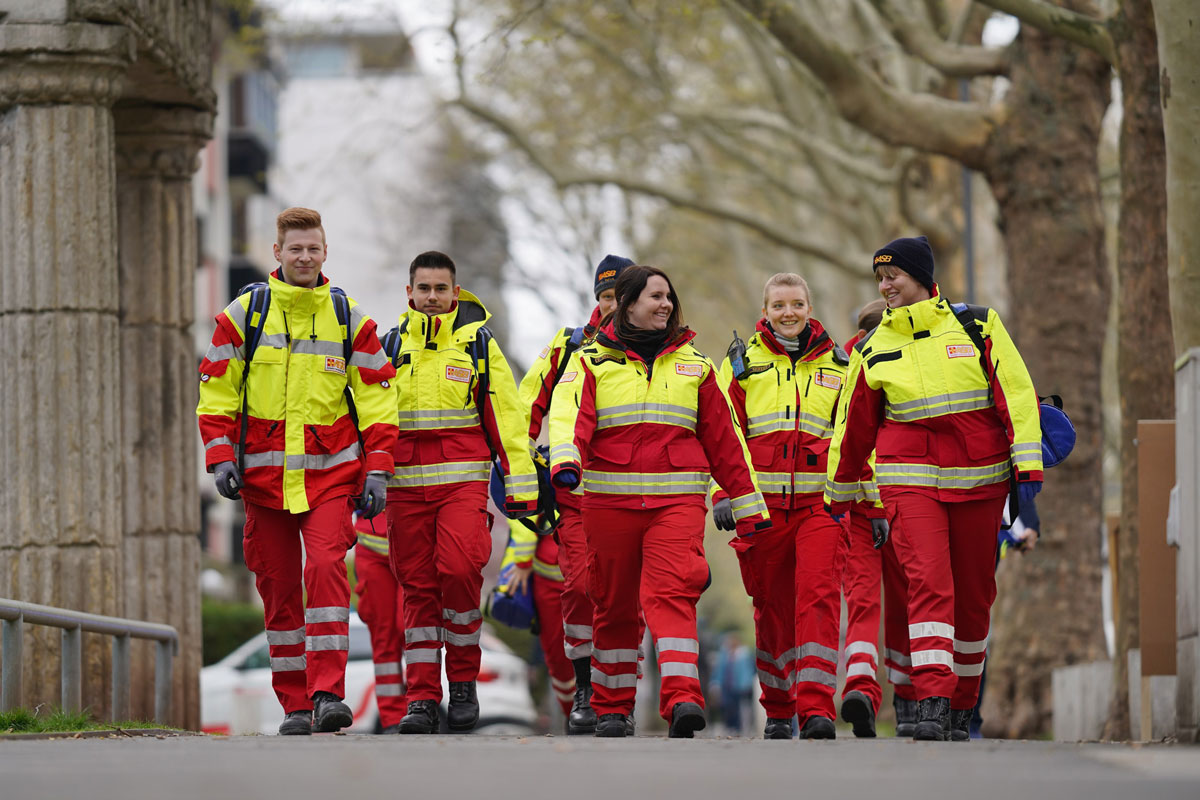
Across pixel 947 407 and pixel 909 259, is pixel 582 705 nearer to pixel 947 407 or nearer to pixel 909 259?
pixel 947 407

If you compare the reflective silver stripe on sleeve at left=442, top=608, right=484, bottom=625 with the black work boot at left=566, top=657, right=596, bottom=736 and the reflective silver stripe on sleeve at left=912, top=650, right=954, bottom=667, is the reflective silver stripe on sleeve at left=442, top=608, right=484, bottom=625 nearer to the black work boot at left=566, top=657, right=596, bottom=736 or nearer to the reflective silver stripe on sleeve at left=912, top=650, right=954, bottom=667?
the black work boot at left=566, top=657, right=596, bottom=736

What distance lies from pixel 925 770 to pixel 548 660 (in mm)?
5831

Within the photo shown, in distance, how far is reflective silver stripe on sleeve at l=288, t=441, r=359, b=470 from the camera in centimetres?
955

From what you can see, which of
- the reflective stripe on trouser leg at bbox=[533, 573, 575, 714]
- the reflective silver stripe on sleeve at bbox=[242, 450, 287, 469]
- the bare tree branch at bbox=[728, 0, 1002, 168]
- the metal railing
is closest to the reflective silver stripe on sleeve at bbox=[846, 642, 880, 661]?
the reflective stripe on trouser leg at bbox=[533, 573, 575, 714]

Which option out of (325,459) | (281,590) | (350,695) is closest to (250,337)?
(325,459)

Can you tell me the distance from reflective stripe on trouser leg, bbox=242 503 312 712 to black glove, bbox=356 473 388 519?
0.35 m

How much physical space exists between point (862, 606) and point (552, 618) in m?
2.14

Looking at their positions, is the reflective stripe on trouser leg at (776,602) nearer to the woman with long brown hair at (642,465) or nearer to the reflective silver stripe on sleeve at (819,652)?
the reflective silver stripe on sleeve at (819,652)

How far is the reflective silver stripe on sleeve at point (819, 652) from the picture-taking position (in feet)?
32.5

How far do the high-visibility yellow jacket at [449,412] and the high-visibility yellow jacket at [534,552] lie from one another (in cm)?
135

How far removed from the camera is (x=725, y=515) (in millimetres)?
9367

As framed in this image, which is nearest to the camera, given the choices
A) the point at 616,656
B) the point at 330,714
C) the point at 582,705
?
the point at 330,714

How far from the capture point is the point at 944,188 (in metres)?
24.6

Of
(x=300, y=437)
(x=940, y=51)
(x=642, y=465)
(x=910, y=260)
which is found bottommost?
(x=642, y=465)
